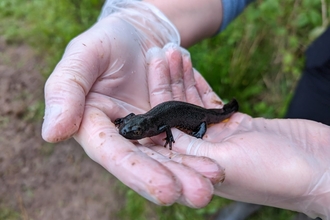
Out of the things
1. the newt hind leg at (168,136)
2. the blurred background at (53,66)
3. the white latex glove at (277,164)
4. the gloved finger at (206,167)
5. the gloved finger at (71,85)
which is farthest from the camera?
the blurred background at (53,66)

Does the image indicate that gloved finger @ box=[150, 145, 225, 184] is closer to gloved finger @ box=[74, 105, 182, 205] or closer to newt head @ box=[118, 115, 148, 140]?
gloved finger @ box=[74, 105, 182, 205]

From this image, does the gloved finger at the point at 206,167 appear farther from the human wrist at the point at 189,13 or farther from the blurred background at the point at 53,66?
the blurred background at the point at 53,66

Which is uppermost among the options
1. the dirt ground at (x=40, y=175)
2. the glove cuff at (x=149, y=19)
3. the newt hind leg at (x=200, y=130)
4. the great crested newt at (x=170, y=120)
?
the glove cuff at (x=149, y=19)

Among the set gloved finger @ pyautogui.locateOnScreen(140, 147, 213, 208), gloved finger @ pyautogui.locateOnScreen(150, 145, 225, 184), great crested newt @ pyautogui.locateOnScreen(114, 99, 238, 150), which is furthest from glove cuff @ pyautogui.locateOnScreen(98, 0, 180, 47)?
gloved finger @ pyautogui.locateOnScreen(140, 147, 213, 208)

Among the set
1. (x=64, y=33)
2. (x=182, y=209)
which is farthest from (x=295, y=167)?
(x=64, y=33)

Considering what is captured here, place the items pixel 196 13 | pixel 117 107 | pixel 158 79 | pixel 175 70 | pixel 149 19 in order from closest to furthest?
pixel 117 107, pixel 158 79, pixel 175 70, pixel 149 19, pixel 196 13

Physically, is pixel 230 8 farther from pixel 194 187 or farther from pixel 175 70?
pixel 194 187

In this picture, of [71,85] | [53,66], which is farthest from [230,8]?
[53,66]

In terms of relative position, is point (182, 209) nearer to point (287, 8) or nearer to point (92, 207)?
point (92, 207)

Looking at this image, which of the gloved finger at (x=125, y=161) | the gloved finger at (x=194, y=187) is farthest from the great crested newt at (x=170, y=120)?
the gloved finger at (x=194, y=187)
